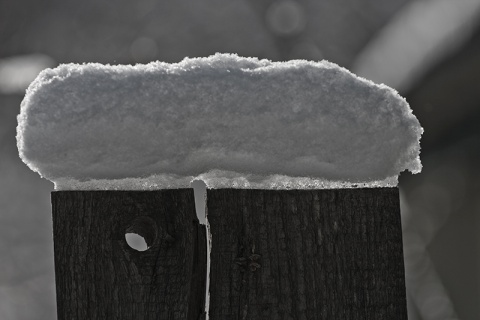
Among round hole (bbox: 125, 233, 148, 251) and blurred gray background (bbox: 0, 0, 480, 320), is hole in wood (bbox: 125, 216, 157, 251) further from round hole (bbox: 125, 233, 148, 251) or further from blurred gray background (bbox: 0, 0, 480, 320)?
blurred gray background (bbox: 0, 0, 480, 320)

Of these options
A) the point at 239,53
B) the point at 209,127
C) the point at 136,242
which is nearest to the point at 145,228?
the point at 209,127

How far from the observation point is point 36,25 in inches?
256

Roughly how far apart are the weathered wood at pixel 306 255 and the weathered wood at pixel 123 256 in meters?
0.06

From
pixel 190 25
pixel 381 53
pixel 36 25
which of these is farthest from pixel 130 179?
pixel 36 25

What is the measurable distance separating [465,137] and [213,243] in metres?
5.08

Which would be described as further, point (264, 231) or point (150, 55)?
point (150, 55)

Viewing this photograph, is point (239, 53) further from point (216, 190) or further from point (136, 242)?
point (216, 190)

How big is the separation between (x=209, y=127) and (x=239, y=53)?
521cm

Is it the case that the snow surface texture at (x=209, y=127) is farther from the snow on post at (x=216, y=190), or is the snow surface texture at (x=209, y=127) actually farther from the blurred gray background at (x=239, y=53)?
the blurred gray background at (x=239, y=53)

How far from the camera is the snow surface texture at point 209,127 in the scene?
1176mm

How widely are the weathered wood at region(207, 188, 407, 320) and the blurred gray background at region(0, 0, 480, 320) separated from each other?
472 cm

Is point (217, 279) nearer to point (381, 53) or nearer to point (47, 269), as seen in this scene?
point (381, 53)

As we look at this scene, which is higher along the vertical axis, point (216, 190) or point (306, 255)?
point (216, 190)

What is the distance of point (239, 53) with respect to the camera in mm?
6293
